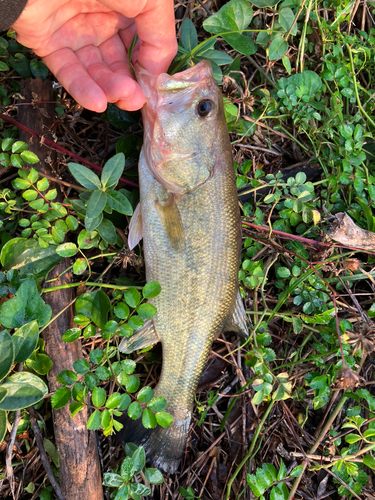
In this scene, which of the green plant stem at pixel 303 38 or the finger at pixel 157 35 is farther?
the green plant stem at pixel 303 38

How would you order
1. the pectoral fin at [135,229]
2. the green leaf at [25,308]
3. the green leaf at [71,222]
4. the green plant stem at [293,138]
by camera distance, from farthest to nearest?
the green plant stem at [293,138], the pectoral fin at [135,229], the green leaf at [71,222], the green leaf at [25,308]

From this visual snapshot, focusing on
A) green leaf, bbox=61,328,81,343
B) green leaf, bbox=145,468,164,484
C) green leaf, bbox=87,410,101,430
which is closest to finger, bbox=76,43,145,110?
green leaf, bbox=61,328,81,343

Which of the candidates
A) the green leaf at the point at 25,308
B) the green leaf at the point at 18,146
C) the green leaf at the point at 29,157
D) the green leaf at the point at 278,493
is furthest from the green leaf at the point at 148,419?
the green leaf at the point at 18,146

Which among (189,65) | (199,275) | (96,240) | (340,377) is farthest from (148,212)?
(340,377)

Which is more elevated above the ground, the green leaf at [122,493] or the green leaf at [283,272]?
the green leaf at [283,272]

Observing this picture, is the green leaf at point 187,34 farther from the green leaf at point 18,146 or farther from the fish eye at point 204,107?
the green leaf at point 18,146

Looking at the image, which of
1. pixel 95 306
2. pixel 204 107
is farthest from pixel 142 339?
pixel 204 107

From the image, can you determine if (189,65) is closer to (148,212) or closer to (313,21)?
(148,212)

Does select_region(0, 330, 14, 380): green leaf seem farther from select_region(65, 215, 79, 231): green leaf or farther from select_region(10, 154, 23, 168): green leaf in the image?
select_region(10, 154, 23, 168): green leaf
